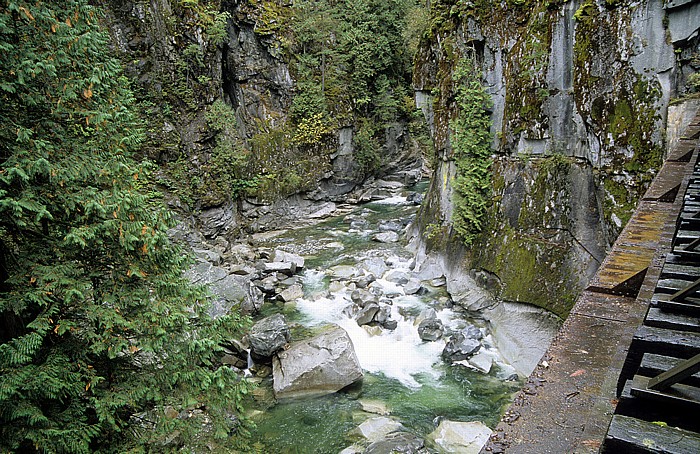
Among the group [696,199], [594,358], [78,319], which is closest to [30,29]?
[78,319]

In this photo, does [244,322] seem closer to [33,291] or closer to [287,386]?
[33,291]

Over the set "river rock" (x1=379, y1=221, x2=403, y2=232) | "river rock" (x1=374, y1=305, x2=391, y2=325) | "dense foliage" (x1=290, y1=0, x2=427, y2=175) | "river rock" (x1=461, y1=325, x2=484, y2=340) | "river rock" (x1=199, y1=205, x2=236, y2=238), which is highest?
"dense foliage" (x1=290, y1=0, x2=427, y2=175)

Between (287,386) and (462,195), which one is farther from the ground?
(462,195)

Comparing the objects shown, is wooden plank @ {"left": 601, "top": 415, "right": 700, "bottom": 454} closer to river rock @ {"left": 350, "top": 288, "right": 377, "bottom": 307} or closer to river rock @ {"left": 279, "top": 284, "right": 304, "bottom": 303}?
river rock @ {"left": 350, "top": 288, "right": 377, "bottom": 307}

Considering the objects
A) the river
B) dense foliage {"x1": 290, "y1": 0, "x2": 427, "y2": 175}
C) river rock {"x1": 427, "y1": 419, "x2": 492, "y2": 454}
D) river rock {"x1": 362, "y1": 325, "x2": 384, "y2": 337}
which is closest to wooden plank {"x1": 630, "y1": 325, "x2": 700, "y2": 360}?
the river

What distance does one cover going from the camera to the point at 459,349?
10562 millimetres

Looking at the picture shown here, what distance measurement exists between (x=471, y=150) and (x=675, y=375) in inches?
505

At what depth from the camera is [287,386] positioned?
9.29m

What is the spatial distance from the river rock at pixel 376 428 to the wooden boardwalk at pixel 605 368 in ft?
20.0

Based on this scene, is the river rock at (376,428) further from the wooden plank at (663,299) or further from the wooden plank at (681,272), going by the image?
the wooden plank at (663,299)

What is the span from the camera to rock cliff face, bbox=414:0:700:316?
888cm

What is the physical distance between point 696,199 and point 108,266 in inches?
240

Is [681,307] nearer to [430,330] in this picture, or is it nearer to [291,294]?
[430,330]

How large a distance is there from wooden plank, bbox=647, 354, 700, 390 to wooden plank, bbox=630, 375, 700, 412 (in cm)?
2
